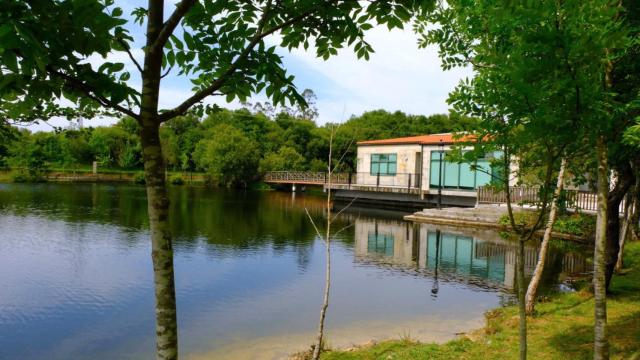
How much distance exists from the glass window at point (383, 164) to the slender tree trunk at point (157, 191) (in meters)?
35.3

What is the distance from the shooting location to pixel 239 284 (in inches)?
543

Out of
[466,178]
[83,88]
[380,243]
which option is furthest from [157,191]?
[466,178]

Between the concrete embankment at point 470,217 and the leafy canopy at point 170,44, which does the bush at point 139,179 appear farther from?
the leafy canopy at point 170,44

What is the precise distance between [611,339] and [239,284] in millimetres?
9690

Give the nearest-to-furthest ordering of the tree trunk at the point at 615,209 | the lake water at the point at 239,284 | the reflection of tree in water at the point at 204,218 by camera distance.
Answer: the tree trunk at the point at 615,209, the lake water at the point at 239,284, the reflection of tree in water at the point at 204,218

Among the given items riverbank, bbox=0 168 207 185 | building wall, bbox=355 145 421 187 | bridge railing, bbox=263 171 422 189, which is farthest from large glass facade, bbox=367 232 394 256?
riverbank, bbox=0 168 207 185

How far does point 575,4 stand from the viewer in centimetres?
374

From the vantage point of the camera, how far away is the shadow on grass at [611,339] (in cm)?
630

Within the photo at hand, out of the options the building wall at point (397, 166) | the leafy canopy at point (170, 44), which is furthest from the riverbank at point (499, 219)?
the leafy canopy at point (170, 44)

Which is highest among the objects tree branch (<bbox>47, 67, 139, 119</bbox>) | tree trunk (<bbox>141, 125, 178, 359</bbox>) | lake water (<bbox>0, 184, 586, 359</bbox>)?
tree branch (<bbox>47, 67, 139, 119</bbox>)

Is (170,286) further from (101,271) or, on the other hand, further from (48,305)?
(101,271)

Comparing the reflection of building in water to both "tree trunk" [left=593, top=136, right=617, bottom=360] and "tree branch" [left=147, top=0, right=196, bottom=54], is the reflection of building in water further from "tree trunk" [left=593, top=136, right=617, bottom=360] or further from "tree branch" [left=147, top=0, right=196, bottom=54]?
"tree branch" [left=147, top=0, right=196, bottom=54]

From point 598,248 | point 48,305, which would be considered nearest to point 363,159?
point 48,305

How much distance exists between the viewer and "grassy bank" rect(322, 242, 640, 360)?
675cm
